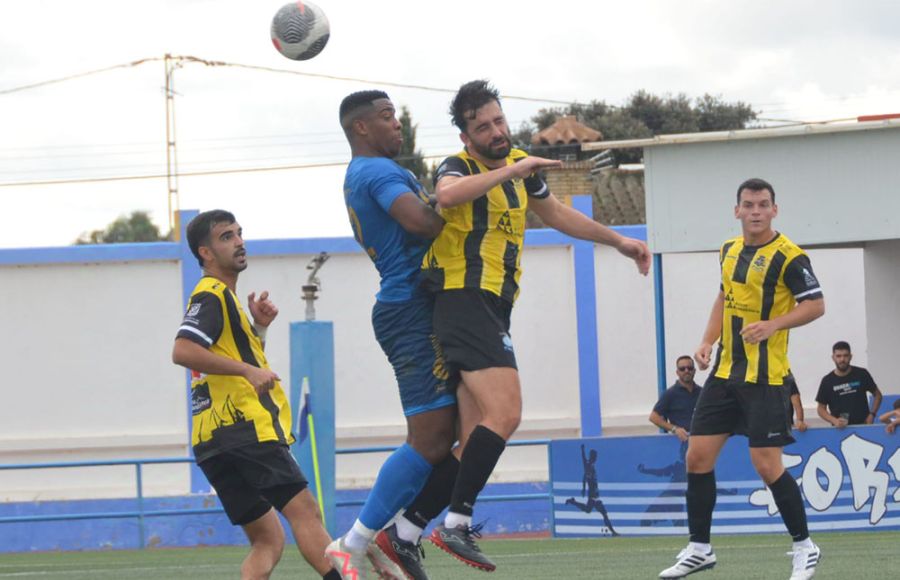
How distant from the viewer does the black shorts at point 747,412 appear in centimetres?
816

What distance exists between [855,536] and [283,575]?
222 inches

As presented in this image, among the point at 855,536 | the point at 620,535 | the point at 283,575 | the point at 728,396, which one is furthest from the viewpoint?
the point at 620,535

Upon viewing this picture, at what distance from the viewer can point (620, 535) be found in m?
14.8

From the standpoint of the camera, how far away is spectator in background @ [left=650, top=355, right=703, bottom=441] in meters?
15.9

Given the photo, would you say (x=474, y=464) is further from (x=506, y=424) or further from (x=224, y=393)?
(x=224, y=393)

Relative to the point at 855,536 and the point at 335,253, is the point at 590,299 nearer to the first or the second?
the point at 335,253

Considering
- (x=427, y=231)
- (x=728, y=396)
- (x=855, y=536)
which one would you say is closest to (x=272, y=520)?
(x=427, y=231)

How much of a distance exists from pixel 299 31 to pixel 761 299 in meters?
3.40

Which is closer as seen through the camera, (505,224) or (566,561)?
(505,224)

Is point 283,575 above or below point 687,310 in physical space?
below

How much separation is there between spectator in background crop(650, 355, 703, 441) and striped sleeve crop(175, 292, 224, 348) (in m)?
9.88

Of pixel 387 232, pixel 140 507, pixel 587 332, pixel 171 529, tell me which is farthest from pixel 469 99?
pixel 587 332

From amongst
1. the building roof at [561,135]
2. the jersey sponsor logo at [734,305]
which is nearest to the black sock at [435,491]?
the jersey sponsor logo at [734,305]

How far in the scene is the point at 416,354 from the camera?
6316mm
